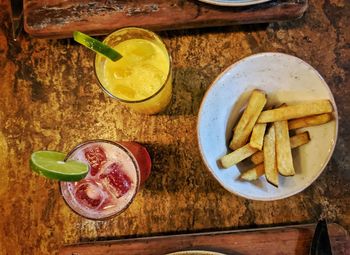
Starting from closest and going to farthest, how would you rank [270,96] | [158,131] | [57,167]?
[57,167], [270,96], [158,131]

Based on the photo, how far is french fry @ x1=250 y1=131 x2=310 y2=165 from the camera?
1.41 metres

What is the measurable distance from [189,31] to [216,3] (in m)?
0.19

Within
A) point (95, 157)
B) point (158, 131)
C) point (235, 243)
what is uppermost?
point (158, 131)

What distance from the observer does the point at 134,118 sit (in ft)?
5.22

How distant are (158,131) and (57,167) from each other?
43 centimetres

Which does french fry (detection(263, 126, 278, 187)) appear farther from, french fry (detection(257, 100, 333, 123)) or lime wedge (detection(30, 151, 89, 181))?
lime wedge (detection(30, 151, 89, 181))

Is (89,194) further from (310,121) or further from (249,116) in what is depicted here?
(310,121)

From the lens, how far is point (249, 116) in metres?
1.39

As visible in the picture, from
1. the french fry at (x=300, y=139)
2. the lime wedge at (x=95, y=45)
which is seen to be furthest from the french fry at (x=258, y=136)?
the lime wedge at (x=95, y=45)

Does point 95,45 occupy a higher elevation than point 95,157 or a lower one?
higher

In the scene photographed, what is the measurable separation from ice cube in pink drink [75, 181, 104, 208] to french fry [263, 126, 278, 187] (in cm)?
51

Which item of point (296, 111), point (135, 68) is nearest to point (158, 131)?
point (135, 68)

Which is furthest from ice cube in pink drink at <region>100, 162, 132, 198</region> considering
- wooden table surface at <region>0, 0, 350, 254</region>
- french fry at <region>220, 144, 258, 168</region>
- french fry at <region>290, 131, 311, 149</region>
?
french fry at <region>290, 131, 311, 149</region>

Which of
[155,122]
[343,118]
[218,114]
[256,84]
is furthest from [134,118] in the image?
[343,118]
